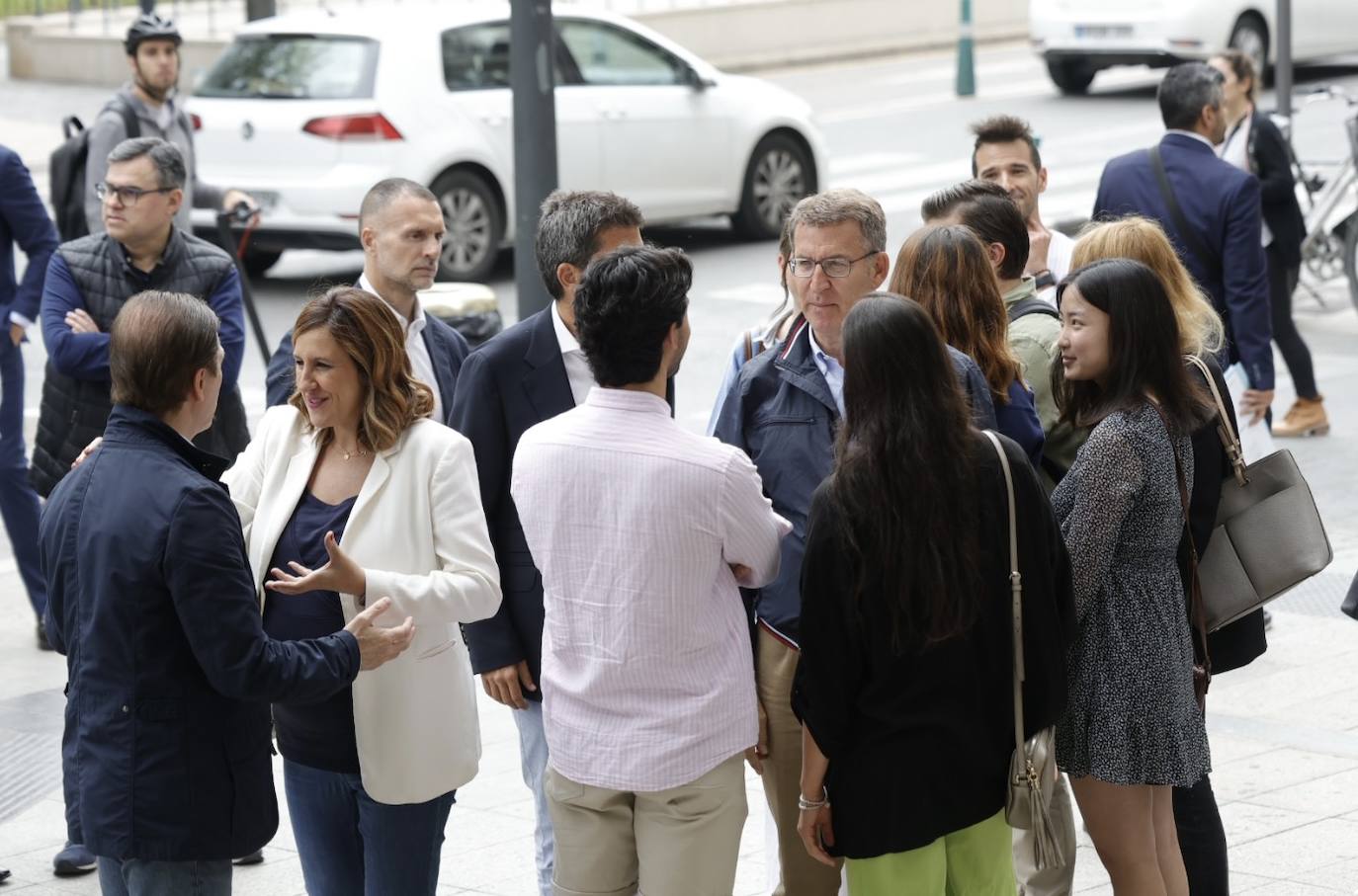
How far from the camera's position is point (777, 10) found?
26.8 meters

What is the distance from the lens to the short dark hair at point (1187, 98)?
723 cm

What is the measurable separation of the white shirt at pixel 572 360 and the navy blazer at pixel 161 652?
1042 mm

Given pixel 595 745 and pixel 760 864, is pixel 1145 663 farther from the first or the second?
pixel 760 864

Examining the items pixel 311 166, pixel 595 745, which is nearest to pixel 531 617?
pixel 595 745

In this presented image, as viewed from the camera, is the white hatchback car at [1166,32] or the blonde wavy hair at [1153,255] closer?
the blonde wavy hair at [1153,255]

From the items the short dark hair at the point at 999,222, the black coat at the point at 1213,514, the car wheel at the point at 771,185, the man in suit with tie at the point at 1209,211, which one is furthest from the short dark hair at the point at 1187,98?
the car wheel at the point at 771,185

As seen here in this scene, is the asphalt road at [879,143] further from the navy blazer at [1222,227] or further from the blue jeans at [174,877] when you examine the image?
the blue jeans at [174,877]

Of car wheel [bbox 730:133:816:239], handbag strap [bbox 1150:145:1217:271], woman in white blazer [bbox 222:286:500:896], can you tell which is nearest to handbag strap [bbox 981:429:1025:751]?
woman in white blazer [bbox 222:286:500:896]

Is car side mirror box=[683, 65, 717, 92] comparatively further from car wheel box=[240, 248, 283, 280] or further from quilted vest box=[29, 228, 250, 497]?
quilted vest box=[29, 228, 250, 497]

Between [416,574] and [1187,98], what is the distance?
165 inches

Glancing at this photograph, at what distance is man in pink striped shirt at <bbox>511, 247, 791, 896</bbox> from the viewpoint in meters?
3.68

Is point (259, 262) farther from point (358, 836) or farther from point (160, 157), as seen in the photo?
point (358, 836)

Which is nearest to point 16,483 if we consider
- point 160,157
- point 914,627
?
point 160,157

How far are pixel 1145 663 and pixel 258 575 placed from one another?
1.85 metres
